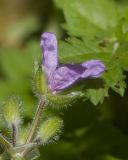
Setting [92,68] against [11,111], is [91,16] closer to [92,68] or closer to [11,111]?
[92,68]

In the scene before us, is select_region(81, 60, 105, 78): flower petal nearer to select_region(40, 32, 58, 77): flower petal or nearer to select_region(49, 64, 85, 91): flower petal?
select_region(49, 64, 85, 91): flower petal

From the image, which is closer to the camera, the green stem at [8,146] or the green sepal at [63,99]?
the green stem at [8,146]

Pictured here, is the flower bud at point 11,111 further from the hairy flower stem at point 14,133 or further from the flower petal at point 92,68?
the flower petal at point 92,68

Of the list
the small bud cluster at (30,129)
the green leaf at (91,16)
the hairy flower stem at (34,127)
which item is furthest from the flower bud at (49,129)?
the green leaf at (91,16)

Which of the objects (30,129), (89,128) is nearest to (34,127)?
(30,129)

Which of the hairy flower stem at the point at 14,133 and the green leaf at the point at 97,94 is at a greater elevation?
the green leaf at the point at 97,94
